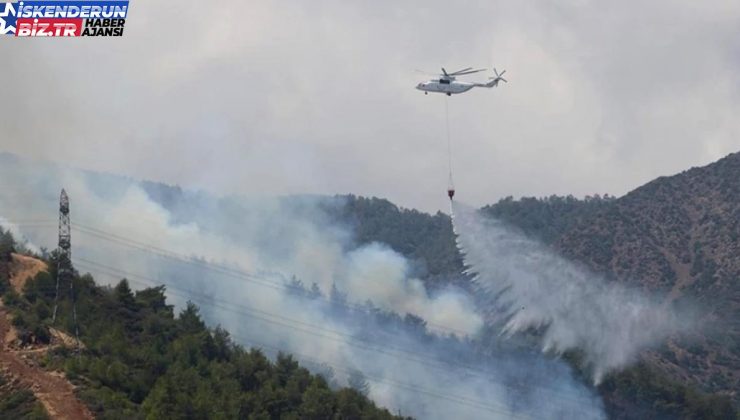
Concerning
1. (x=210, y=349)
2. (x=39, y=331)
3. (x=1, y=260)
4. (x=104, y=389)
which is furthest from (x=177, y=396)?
(x=1, y=260)

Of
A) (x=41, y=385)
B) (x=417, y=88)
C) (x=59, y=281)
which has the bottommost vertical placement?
(x=41, y=385)

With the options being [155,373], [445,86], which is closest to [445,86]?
[445,86]

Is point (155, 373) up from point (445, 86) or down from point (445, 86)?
down

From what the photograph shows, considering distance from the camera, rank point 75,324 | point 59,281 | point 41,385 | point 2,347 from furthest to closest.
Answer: point 59,281, point 75,324, point 2,347, point 41,385

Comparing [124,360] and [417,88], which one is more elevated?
[417,88]

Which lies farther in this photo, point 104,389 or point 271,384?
point 271,384

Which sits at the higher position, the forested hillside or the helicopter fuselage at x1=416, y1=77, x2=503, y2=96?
the helicopter fuselage at x1=416, y1=77, x2=503, y2=96

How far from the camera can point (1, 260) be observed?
19575cm

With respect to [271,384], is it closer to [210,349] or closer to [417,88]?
[210,349]

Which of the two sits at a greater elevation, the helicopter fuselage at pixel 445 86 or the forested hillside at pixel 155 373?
the helicopter fuselage at pixel 445 86

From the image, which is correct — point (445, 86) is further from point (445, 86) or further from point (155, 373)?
point (155, 373)

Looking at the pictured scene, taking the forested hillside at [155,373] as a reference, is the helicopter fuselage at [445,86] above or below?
above

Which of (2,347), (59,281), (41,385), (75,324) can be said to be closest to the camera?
(41,385)

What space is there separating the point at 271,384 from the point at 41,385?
39.2 metres
